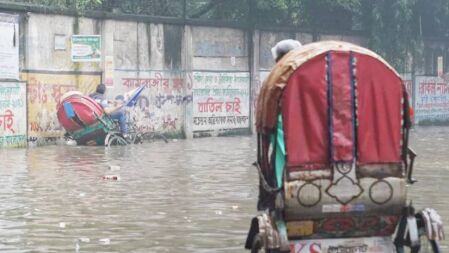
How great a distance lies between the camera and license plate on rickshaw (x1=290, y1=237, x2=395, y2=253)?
19.4 feet

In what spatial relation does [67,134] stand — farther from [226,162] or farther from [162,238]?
[162,238]

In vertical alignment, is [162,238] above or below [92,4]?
below

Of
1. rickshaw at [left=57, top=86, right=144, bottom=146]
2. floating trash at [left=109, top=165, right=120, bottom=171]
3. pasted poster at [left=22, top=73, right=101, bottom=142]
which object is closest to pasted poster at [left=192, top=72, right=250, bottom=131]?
pasted poster at [left=22, top=73, right=101, bottom=142]

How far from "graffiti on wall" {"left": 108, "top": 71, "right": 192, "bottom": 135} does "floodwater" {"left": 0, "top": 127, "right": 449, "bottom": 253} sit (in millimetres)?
5464

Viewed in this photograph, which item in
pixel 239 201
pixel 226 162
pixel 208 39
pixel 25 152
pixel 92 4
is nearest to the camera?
pixel 239 201

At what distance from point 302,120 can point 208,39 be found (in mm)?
23554

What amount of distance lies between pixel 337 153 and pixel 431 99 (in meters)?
33.8

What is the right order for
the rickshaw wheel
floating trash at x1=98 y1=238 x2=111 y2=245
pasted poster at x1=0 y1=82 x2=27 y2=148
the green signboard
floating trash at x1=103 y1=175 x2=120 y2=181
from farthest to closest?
the green signboard
the rickshaw wheel
pasted poster at x1=0 y1=82 x2=27 y2=148
floating trash at x1=103 y1=175 x2=120 y2=181
floating trash at x1=98 y1=238 x2=111 y2=245

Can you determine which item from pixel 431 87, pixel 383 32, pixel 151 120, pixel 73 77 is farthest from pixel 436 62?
pixel 73 77

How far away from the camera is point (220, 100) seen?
29.9m

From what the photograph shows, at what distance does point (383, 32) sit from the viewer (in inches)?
1366

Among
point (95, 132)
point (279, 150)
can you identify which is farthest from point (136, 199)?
point (95, 132)

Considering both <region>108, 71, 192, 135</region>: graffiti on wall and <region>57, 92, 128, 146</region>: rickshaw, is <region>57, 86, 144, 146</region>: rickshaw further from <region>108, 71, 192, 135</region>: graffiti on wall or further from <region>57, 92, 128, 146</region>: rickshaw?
<region>108, 71, 192, 135</region>: graffiti on wall

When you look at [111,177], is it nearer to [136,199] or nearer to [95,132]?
[136,199]
